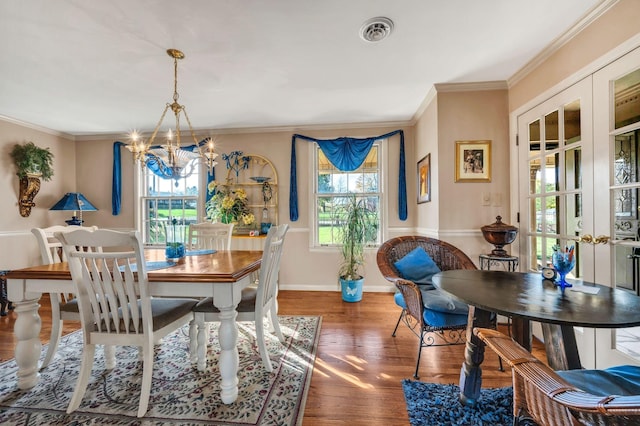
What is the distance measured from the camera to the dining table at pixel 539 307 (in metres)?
1.04

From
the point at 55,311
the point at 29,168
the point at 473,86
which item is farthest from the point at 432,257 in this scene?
the point at 29,168

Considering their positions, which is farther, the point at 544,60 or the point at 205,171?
the point at 205,171

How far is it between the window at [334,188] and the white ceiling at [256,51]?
84 centimetres

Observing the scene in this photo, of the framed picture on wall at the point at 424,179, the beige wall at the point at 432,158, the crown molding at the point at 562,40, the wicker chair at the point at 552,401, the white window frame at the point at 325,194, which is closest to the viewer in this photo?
the wicker chair at the point at 552,401

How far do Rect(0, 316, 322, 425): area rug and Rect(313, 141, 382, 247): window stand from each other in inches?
78.1

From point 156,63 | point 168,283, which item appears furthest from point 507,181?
point 156,63

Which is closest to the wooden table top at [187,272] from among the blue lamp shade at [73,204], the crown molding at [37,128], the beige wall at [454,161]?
the beige wall at [454,161]

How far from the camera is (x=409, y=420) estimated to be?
150 centimetres

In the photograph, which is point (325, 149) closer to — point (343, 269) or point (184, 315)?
point (343, 269)

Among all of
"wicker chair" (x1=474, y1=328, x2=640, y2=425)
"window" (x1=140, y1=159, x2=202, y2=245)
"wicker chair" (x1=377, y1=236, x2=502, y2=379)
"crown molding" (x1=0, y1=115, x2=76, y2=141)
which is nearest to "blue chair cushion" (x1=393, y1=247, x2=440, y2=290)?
"wicker chair" (x1=377, y1=236, x2=502, y2=379)

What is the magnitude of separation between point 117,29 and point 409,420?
314cm

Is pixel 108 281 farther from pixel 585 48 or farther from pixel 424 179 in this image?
pixel 585 48

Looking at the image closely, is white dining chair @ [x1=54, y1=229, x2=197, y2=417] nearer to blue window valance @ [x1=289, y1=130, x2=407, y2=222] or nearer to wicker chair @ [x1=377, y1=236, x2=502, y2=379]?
wicker chair @ [x1=377, y1=236, x2=502, y2=379]

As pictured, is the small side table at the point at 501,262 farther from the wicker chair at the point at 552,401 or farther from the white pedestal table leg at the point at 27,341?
the white pedestal table leg at the point at 27,341
